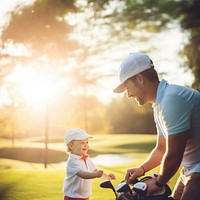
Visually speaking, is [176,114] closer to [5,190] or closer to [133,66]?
[133,66]

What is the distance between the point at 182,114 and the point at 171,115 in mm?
74

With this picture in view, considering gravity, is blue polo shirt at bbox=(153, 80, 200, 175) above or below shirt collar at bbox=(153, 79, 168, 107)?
below

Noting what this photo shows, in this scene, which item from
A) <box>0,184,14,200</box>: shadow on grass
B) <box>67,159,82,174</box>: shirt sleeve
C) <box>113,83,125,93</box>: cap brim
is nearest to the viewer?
<box>113,83,125,93</box>: cap brim

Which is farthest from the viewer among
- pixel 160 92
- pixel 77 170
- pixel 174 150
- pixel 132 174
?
pixel 77 170

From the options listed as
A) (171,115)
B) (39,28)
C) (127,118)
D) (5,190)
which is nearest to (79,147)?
(171,115)

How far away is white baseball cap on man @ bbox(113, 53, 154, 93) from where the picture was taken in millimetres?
2750

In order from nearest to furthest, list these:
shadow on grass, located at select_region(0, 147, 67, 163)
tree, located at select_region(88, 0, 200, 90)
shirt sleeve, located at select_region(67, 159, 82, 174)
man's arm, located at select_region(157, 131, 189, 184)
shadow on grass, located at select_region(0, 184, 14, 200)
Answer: man's arm, located at select_region(157, 131, 189, 184) < shirt sleeve, located at select_region(67, 159, 82, 174) < shadow on grass, located at select_region(0, 184, 14, 200) < tree, located at select_region(88, 0, 200, 90) < shadow on grass, located at select_region(0, 147, 67, 163)

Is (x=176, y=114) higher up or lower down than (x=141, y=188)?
higher up

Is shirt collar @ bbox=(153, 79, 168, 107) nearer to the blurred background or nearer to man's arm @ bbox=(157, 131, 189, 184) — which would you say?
man's arm @ bbox=(157, 131, 189, 184)

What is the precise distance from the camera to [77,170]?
4.18 meters

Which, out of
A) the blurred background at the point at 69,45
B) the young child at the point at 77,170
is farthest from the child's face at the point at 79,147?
the blurred background at the point at 69,45

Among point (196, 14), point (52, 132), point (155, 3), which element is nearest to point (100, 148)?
point (155, 3)

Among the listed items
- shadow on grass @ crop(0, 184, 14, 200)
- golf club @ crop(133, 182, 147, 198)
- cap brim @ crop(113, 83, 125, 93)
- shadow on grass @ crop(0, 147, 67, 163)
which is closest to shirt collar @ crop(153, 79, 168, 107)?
cap brim @ crop(113, 83, 125, 93)

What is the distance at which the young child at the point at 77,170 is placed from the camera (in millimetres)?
4195
